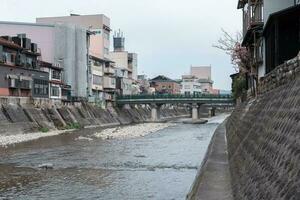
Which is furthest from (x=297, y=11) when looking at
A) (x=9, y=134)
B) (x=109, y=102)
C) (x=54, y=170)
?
(x=109, y=102)

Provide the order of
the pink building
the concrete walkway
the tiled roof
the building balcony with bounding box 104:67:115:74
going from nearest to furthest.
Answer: the concrete walkway, the tiled roof, the building balcony with bounding box 104:67:115:74, the pink building

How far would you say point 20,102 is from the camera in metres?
53.8

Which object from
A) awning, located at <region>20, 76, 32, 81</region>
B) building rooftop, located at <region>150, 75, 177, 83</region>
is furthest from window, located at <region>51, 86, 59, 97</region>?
building rooftop, located at <region>150, 75, 177, 83</region>

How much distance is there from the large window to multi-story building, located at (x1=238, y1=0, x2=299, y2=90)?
103ft

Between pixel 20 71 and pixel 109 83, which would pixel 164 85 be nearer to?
pixel 109 83

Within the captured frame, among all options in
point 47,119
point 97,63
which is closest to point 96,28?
point 97,63

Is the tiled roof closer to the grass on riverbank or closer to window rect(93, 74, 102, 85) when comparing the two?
the grass on riverbank

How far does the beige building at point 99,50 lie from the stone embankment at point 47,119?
3.94 m

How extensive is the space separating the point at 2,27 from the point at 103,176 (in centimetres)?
5839

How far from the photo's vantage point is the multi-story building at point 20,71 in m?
51.4

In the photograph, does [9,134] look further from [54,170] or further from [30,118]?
[54,170]

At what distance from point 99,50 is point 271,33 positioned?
228ft

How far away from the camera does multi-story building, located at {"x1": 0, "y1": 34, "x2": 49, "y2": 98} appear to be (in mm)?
51375

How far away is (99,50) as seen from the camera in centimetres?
8981
